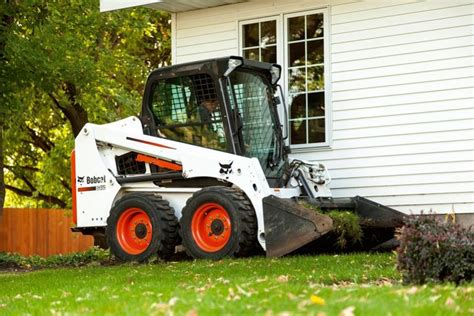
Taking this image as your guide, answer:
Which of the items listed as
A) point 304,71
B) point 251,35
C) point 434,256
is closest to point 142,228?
point 304,71

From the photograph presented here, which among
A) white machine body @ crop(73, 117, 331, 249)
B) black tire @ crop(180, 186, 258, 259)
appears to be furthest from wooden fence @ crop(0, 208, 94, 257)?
black tire @ crop(180, 186, 258, 259)

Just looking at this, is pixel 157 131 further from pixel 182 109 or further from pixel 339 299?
pixel 339 299

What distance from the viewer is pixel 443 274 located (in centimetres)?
782

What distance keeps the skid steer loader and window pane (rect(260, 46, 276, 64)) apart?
915 mm

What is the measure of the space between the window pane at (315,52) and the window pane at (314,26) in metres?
0.11

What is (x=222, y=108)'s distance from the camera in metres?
12.5

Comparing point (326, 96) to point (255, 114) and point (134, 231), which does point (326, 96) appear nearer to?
point (255, 114)

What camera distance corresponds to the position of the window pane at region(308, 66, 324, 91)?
13.9m

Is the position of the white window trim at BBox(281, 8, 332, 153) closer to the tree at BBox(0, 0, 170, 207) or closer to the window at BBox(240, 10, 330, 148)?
the window at BBox(240, 10, 330, 148)

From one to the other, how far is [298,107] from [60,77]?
4.90 meters

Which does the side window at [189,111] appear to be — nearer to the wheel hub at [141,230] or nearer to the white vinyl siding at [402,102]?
the wheel hub at [141,230]

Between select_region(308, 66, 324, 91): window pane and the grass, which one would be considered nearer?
the grass

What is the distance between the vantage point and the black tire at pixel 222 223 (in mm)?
11742

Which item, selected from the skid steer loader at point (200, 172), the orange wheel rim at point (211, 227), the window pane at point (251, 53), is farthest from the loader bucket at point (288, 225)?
the window pane at point (251, 53)
